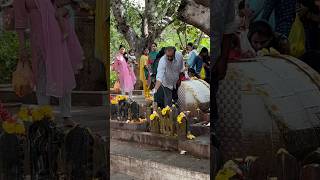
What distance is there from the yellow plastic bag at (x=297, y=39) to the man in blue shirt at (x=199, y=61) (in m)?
9.33

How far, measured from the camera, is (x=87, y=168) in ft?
15.9

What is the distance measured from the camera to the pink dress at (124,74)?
16.7 meters

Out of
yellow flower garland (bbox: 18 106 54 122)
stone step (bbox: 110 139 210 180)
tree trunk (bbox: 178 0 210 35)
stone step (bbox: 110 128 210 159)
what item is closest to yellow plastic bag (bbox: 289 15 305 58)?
yellow flower garland (bbox: 18 106 54 122)

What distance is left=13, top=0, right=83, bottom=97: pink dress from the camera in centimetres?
466

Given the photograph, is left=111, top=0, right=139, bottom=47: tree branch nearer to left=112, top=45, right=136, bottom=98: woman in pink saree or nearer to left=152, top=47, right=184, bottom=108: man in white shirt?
left=112, top=45, right=136, bottom=98: woman in pink saree

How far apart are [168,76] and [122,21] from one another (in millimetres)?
6630

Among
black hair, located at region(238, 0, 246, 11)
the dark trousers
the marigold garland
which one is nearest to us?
black hair, located at region(238, 0, 246, 11)

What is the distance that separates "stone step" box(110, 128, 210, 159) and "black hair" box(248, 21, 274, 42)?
487 cm

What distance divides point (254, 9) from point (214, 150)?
3.32 feet

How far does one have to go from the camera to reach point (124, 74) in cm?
1670

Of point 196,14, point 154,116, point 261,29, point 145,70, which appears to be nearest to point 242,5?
point 261,29

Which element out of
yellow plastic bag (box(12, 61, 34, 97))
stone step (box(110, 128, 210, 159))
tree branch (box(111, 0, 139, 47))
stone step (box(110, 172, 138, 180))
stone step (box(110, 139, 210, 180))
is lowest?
stone step (box(110, 172, 138, 180))

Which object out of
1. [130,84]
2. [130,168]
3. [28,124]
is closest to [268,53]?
[28,124]

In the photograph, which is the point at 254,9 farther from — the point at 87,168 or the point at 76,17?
the point at 87,168
